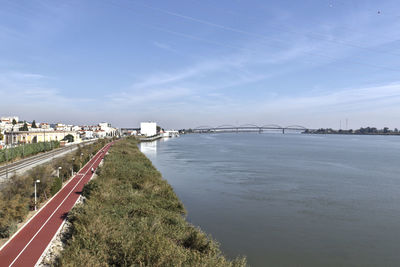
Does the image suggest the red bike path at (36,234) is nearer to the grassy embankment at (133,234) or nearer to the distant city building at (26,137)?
the grassy embankment at (133,234)

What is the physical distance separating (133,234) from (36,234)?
453 cm

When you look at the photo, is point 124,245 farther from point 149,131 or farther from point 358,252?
point 149,131

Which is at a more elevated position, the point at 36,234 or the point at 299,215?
the point at 36,234

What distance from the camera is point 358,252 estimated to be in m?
15.0

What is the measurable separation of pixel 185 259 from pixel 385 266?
10188 millimetres

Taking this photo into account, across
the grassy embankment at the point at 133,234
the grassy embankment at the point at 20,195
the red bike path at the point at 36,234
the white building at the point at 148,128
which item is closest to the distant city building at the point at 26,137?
the grassy embankment at the point at 20,195

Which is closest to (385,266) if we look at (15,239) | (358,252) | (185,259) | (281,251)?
(358,252)

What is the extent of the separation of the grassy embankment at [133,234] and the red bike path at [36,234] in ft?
3.31

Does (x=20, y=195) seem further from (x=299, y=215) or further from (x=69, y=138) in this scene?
(x=69, y=138)

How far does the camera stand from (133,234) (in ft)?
42.7

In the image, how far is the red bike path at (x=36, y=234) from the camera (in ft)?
35.2

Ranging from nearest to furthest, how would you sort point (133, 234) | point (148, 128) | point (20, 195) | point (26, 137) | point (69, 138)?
point (133, 234) < point (20, 195) < point (26, 137) < point (69, 138) < point (148, 128)

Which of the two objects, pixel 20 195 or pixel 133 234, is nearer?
pixel 133 234

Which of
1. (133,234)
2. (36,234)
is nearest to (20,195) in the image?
(36,234)
